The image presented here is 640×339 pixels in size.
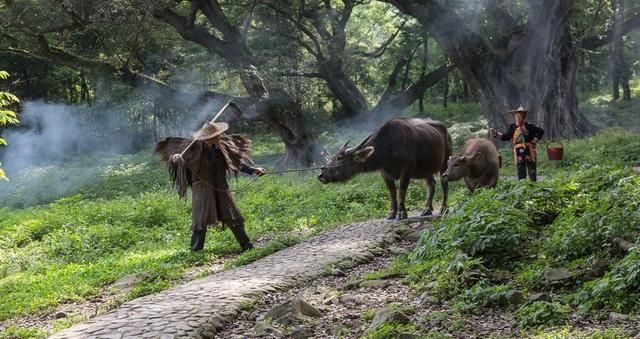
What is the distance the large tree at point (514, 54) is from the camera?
2288 cm

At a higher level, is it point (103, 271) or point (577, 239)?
point (577, 239)

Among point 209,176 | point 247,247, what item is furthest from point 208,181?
point 247,247

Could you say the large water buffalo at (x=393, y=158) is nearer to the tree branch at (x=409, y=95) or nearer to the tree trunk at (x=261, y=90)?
the tree trunk at (x=261, y=90)

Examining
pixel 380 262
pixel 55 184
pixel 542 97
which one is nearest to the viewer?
pixel 380 262

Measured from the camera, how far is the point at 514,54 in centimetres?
2377

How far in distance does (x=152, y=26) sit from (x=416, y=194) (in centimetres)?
1341

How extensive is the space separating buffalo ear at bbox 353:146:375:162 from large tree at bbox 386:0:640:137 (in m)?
12.5

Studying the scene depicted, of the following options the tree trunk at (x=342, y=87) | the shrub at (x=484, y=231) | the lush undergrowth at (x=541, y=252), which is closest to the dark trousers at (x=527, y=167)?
the lush undergrowth at (x=541, y=252)

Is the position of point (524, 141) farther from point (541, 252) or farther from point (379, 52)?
point (379, 52)

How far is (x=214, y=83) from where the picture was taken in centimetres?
3575

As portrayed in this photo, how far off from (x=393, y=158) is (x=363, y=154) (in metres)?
0.58

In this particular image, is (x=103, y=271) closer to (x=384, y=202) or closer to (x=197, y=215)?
(x=197, y=215)

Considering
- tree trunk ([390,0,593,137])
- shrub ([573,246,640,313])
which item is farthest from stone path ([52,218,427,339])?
tree trunk ([390,0,593,137])

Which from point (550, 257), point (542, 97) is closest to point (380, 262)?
point (550, 257)
